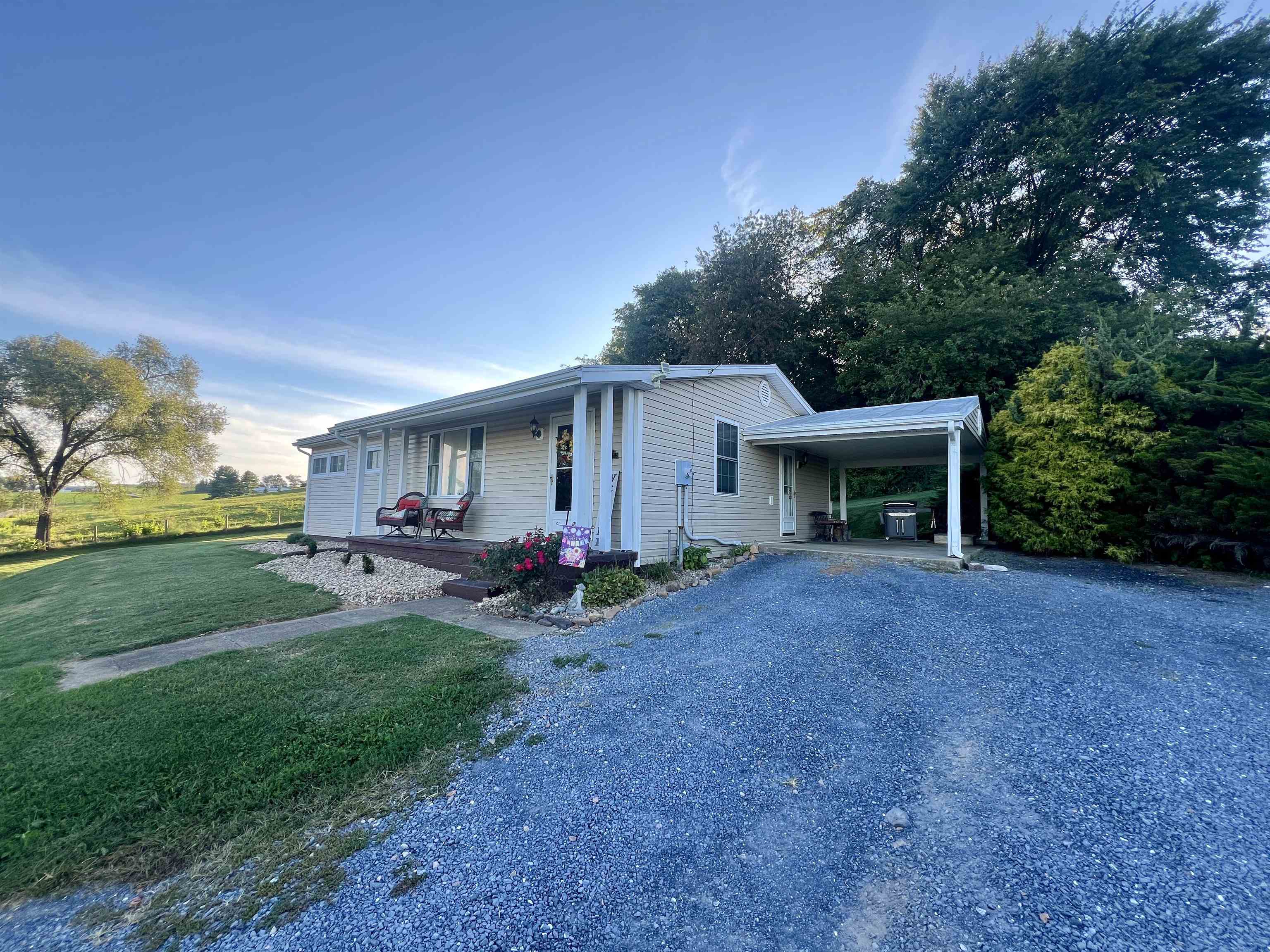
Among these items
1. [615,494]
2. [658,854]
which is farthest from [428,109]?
[658,854]

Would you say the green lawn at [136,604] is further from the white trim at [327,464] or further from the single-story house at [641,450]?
the single-story house at [641,450]

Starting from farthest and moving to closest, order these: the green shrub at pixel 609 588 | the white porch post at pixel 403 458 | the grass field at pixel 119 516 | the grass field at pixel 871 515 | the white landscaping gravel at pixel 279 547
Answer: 1. the grass field at pixel 119 516
2. the grass field at pixel 871 515
3. the white landscaping gravel at pixel 279 547
4. the white porch post at pixel 403 458
5. the green shrub at pixel 609 588

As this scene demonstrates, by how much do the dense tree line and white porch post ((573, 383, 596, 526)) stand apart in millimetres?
7944

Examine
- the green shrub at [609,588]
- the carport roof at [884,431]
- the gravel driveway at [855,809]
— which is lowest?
the gravel driveway at [855,809]

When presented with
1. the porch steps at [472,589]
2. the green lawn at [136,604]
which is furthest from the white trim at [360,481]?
the porch steps at [472,589]

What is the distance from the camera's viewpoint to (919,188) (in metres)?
17.5

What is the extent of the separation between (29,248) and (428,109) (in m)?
8.89

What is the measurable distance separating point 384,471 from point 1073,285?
18.8m

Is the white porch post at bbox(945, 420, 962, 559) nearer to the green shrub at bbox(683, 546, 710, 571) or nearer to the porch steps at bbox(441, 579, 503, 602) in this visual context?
the green shrub at bbox(683, 546, 710, 571)

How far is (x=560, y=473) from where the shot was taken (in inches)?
335

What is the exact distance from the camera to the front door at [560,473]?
27.6ft

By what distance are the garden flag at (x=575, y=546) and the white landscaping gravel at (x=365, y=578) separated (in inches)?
91.6

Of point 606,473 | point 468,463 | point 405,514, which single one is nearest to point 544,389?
point 606,473

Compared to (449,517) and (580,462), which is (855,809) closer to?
(580,462)
